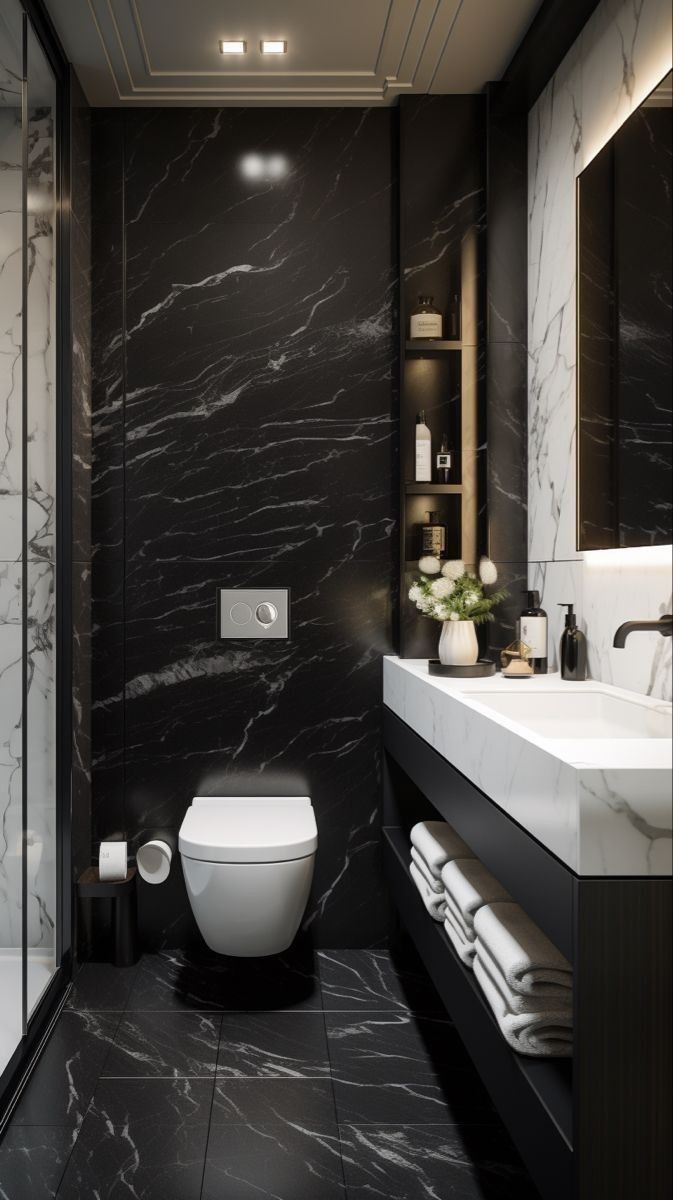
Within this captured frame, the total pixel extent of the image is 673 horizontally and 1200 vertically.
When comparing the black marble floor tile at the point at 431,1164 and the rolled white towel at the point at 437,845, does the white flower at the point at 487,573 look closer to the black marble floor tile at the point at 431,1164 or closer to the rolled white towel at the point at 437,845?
the rolled white towel at the point at 437,845

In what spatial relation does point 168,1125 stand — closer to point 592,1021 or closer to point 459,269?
point 592,1021

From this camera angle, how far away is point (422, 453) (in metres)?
2.60

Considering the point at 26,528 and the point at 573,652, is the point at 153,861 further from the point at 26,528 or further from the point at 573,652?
the point at 573,652

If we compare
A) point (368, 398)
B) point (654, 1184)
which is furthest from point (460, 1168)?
point (368, 398)

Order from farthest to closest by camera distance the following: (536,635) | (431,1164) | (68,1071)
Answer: (536,635)
(68,1071)
(431,1164)

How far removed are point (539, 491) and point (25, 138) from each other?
1629 millimetres

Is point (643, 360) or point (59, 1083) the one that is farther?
point (59, 1083)

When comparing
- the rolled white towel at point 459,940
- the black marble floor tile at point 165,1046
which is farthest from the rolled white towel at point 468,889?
the black marble floor tile at point 165,1046

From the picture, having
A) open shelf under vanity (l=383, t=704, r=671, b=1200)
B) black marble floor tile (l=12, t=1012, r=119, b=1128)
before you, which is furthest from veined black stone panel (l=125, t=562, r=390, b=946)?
open shelf under vanity (l=383, t=704, r=671, b=1200)

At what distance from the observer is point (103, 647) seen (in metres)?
2.68

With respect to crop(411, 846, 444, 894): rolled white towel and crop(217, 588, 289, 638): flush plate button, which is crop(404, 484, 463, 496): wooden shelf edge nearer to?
crop(217, 588, 289, 638): flush plate button

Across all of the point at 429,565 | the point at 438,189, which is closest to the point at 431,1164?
the point at 429,565

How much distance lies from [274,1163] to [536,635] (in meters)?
1.38

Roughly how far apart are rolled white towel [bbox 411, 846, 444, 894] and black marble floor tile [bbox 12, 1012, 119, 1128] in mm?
878
